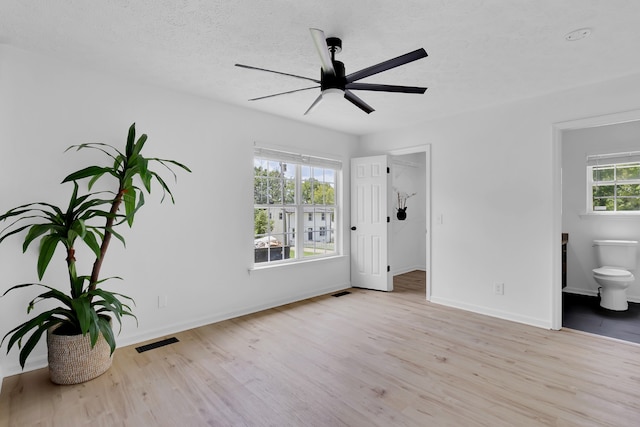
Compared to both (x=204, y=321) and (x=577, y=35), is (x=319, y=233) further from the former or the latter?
(x=577, y=35)

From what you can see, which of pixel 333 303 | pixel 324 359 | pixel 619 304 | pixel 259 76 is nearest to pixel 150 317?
pixel 324 359

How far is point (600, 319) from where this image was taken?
11.7ft

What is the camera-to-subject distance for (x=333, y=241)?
501cm

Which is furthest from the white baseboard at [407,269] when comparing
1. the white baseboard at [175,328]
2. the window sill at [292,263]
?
the white baseboard at [175,328]

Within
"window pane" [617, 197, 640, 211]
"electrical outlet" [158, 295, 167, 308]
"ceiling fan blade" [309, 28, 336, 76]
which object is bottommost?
"electrical outlet" [158, 295, 167, 308]

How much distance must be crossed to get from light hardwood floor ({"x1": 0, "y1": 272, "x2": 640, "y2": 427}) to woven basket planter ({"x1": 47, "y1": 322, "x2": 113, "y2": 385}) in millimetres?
82

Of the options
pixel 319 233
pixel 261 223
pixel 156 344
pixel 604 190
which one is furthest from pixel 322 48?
pixel 604 190

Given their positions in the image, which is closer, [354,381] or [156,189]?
[354,381]

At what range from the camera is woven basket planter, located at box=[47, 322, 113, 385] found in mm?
2244

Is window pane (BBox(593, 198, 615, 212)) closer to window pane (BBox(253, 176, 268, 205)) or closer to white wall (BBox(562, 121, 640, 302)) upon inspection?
white wall (BBox(562, 121, 640, 302))

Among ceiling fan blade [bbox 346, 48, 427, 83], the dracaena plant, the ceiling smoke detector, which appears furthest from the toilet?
the dracaena plant

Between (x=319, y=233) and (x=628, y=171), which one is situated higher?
(x=628, y=171)

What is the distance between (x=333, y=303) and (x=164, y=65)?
10.5 feet

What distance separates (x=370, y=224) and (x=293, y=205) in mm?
1249
